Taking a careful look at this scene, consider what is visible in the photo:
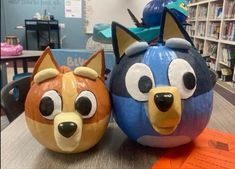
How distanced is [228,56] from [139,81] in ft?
7.09

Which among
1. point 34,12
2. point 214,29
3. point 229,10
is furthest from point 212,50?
point 34,12

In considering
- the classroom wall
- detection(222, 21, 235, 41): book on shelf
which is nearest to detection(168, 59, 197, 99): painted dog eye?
the classroom wall

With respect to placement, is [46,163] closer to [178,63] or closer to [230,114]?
[178,63]

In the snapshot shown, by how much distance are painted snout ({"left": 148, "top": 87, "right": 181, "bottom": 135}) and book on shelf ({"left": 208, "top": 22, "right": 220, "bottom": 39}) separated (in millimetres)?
2414

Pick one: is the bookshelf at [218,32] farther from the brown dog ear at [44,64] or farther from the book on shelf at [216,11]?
the brown dog ear at [44,64]

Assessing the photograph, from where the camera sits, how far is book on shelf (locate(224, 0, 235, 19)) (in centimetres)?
215

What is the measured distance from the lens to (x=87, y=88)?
0.39 m

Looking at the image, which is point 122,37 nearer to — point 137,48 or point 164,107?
point 137,48

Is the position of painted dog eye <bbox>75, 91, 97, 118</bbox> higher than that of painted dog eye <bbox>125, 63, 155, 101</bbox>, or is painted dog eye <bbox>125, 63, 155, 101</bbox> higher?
painted dog eye <bbox>125, 63, 155, 101</bbox>

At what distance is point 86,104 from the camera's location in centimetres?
37

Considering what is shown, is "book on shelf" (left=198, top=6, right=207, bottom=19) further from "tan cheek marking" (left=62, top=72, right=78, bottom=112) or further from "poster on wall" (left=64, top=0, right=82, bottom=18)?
"tan cheek marking" (left=62, top=72, right=78, bottom=112)

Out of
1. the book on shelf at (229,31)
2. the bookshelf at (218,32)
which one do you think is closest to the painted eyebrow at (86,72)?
the bookshelf at (218,32)

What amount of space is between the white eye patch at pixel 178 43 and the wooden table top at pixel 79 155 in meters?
0.20

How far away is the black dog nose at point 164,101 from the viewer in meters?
0.33
